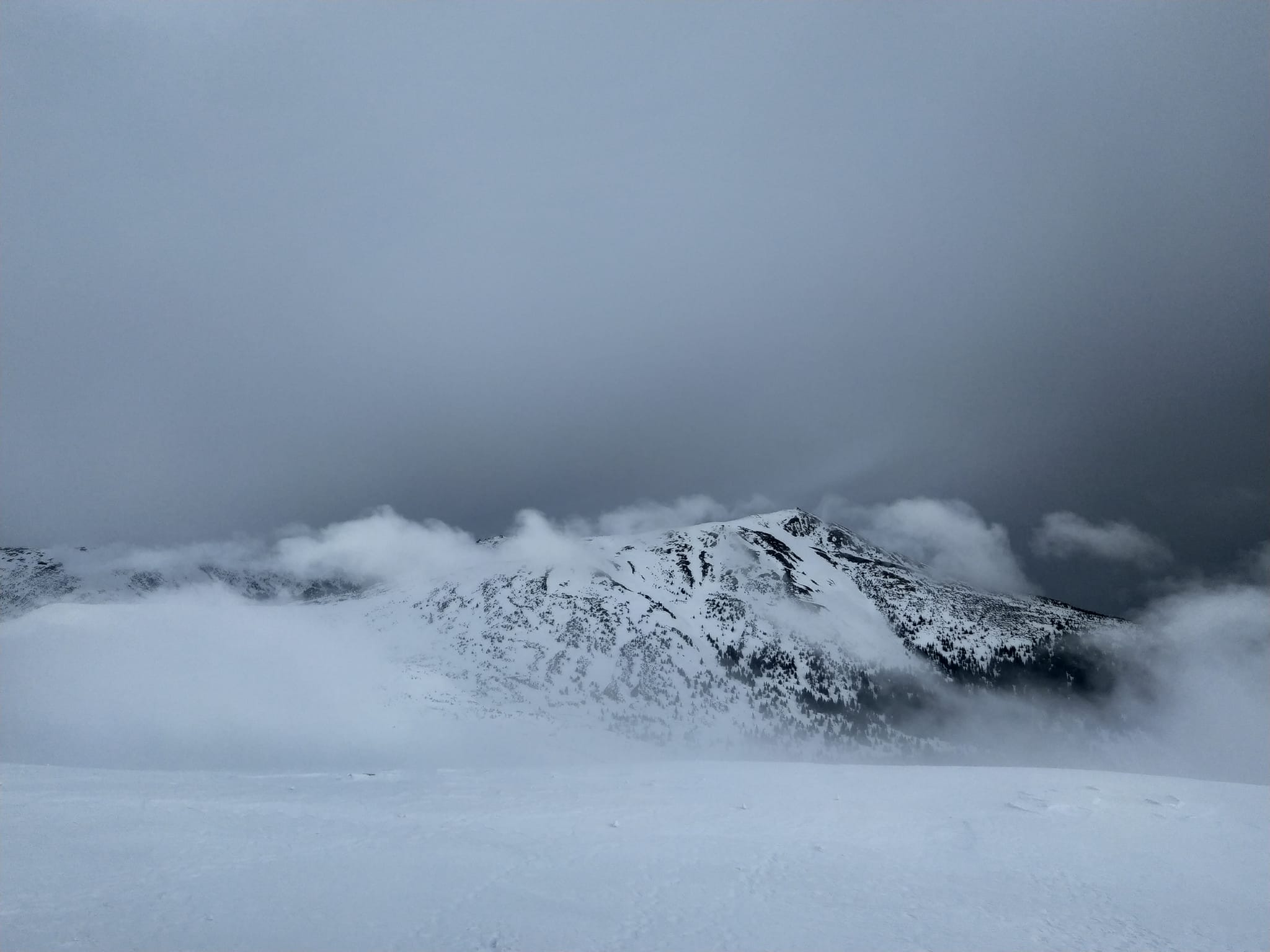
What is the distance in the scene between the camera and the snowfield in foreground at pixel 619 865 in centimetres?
1341

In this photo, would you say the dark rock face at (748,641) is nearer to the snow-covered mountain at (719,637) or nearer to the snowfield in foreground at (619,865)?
the snow-covered mountain at (719,637)

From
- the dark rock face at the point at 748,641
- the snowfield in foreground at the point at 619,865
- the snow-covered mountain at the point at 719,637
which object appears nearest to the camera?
the snowfield in foreground at the point at 619,865

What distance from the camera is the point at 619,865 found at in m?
17.6

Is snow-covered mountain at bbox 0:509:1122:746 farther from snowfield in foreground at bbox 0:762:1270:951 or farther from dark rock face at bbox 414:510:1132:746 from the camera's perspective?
snowfield in foreground at bbox 0:762:1270:951

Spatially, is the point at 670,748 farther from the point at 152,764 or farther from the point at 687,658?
the point at 152,764

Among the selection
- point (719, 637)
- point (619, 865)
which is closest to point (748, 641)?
point (719, 637)

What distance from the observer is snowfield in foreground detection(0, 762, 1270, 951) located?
13.4m

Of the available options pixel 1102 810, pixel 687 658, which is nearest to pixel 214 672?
pixel 1102 810

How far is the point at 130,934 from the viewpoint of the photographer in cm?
1220

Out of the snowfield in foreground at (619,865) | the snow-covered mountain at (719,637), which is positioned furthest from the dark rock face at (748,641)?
the snowfield in foreground at (619,865)

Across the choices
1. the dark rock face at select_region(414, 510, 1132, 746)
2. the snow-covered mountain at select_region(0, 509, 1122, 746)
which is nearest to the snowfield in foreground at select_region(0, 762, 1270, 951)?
the snow-covered mountain at select_region(0, 509, 1122, 746)

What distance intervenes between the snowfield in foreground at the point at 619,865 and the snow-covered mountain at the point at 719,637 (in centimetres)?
7666

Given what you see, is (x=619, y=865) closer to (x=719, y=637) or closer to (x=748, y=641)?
(x=719, y=637)

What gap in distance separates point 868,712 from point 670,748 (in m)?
60.8
